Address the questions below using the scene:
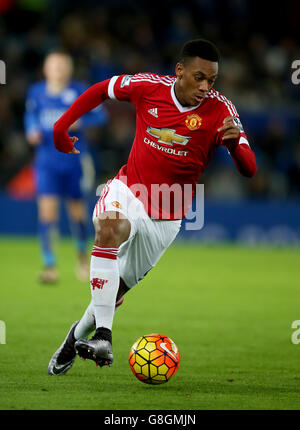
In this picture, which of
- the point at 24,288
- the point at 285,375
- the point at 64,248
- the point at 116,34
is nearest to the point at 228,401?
the point at 285,375

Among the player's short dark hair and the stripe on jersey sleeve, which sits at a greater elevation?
the player's short dark hair

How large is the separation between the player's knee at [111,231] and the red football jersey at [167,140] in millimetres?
320

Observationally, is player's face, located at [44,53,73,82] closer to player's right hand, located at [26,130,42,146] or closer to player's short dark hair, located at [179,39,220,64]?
player's right hand, located at [26,130,42,146]

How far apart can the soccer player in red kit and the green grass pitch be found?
0.49m

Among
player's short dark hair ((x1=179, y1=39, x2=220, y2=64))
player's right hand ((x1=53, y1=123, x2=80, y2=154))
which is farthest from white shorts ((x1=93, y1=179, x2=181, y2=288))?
player's short dark hair ((x1=179, y1=39, x2=220, y2=64))

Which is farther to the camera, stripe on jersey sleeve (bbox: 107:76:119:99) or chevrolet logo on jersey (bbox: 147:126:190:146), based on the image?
stripe on jersey sleeve (bbox: 107:76:119:99)

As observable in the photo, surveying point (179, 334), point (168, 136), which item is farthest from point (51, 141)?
point (168, 136)

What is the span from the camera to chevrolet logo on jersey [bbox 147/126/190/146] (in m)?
5.33

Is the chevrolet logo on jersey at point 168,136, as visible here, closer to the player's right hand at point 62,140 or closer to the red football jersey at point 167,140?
the red football jersey at point 167,140

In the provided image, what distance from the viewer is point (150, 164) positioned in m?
5.39

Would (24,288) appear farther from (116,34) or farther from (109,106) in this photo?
(116,34)

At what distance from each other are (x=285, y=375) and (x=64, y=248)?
9488mm

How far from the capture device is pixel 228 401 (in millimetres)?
4535

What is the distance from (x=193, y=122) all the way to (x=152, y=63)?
40.4ft
